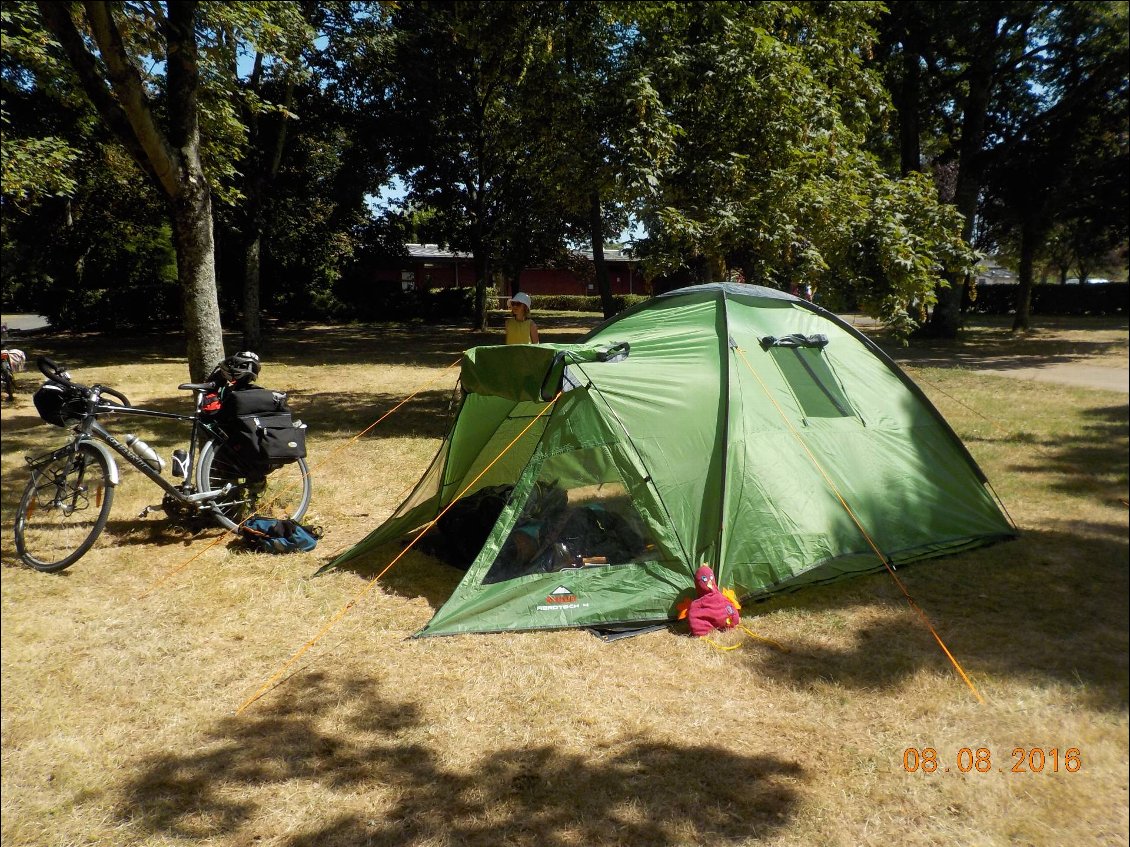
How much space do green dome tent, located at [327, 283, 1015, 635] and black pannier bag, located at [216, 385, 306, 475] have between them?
98 centimetres

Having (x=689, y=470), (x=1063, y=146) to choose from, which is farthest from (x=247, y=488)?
(x=1063, y=146)

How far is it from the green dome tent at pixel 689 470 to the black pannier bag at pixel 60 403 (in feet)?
6.92

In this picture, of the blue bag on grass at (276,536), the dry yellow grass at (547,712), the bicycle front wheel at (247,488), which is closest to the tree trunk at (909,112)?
the dry yellow grass at (547,712)

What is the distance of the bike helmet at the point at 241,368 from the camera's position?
20.1 ft

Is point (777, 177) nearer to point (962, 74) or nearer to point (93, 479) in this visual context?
point (93, 479)

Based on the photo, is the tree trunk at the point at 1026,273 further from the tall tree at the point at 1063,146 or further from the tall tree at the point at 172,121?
the tall tree at the point at 172,121

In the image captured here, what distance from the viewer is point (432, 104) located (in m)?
19.8

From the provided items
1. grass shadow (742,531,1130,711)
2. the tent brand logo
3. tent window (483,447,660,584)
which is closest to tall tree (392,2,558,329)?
tent window (483,447,660,584)

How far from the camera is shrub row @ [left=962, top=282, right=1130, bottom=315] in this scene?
2660 cm

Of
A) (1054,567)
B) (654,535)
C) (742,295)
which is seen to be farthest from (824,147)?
(654,535)

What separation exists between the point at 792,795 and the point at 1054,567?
10.5 ft

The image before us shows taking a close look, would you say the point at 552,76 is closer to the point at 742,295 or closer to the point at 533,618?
the point at 742,295
